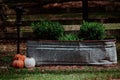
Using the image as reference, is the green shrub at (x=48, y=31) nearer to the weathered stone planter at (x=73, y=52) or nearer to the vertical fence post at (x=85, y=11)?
the weathered stone planter at (x=73, y=52)

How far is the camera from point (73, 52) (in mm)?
11133

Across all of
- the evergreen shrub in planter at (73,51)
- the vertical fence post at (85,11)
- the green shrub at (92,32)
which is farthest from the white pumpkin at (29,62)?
the vertical fence post at (85,11)

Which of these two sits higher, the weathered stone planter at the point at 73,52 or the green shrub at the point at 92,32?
the green shrub at the point at 92,32

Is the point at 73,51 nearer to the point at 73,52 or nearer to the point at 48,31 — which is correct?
the point at 73,52

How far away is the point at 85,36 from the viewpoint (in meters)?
11.6

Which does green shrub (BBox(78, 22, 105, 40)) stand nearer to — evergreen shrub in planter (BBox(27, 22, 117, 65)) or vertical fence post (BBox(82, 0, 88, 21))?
evergreen shrub in planter (BBox(27, 22, 117, 65))

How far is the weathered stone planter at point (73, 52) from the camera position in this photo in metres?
11.1

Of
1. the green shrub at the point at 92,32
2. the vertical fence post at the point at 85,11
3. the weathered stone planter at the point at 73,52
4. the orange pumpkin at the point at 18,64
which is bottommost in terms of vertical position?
the orange pumpkin at the point at 18,64

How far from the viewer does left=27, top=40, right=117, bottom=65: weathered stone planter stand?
36.4 feet

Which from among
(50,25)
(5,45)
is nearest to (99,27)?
(50,25)

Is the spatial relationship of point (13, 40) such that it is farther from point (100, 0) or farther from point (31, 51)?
point (100, 0)

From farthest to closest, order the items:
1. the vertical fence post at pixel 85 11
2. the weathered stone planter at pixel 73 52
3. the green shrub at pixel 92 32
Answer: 1. the vertical fence post at pixel 85 11
2. the green shrub at pixel 92 32
3. the weathered stone planter at pixel 73 52

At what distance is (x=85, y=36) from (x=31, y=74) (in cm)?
221

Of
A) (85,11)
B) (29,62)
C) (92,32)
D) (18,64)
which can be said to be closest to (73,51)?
(92,32)
